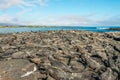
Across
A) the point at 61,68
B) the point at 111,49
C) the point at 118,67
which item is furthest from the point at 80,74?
the point at 111,49

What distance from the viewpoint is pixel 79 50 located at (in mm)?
20516

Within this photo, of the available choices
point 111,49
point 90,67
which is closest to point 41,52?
point 90,67

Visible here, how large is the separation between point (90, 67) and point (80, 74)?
1.49 metres

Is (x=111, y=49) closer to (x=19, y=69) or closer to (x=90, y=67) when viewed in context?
(x=90, y=67)

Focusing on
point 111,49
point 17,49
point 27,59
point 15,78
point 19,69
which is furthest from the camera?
point 111,49

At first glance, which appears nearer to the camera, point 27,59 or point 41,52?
point 27,59

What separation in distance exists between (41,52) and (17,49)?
97.5 inches

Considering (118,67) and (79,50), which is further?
(79,50)

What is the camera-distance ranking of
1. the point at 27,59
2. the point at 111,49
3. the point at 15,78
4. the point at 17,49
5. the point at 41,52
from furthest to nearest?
1. the point at 111,49
2. the point at 17,49
3. the point at 41,52
4. the point at 27,59
5. the point at 15,78

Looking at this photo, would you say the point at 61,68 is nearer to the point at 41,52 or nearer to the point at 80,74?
the point at 80,74

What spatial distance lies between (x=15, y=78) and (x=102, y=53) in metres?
8.71

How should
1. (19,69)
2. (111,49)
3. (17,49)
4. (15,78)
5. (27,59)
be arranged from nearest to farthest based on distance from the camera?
(15,78)
(19,69)
(27,59)
(17,49)
(111,49)

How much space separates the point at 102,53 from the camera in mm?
20594

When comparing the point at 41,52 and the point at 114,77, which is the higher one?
the point at 41,52
